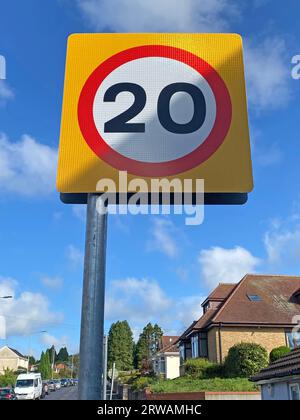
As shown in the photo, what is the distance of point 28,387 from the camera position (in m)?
35.5

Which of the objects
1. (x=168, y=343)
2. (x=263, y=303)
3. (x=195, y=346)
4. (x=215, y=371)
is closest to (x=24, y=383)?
(x=195, y=346)

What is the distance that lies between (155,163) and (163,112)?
327 millimetres

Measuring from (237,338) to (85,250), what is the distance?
99.0ft

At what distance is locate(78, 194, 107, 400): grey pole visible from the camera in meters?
2.35

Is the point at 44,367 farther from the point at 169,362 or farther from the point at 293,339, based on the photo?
the point at 293,339

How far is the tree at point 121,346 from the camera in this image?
8081 cm

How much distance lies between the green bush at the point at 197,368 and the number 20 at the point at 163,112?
27.4 meters

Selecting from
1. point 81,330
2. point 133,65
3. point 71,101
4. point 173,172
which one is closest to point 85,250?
point 81,330

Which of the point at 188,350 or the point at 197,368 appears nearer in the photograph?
the point at 197,368

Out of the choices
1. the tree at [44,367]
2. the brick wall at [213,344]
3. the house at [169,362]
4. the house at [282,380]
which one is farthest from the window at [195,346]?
the tree at [44,367]

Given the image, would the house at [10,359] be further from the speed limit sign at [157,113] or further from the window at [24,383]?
the speed limit sign at [157,113]

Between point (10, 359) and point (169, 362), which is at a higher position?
point (10, 359)

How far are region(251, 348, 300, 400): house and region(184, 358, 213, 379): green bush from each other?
1386cm
